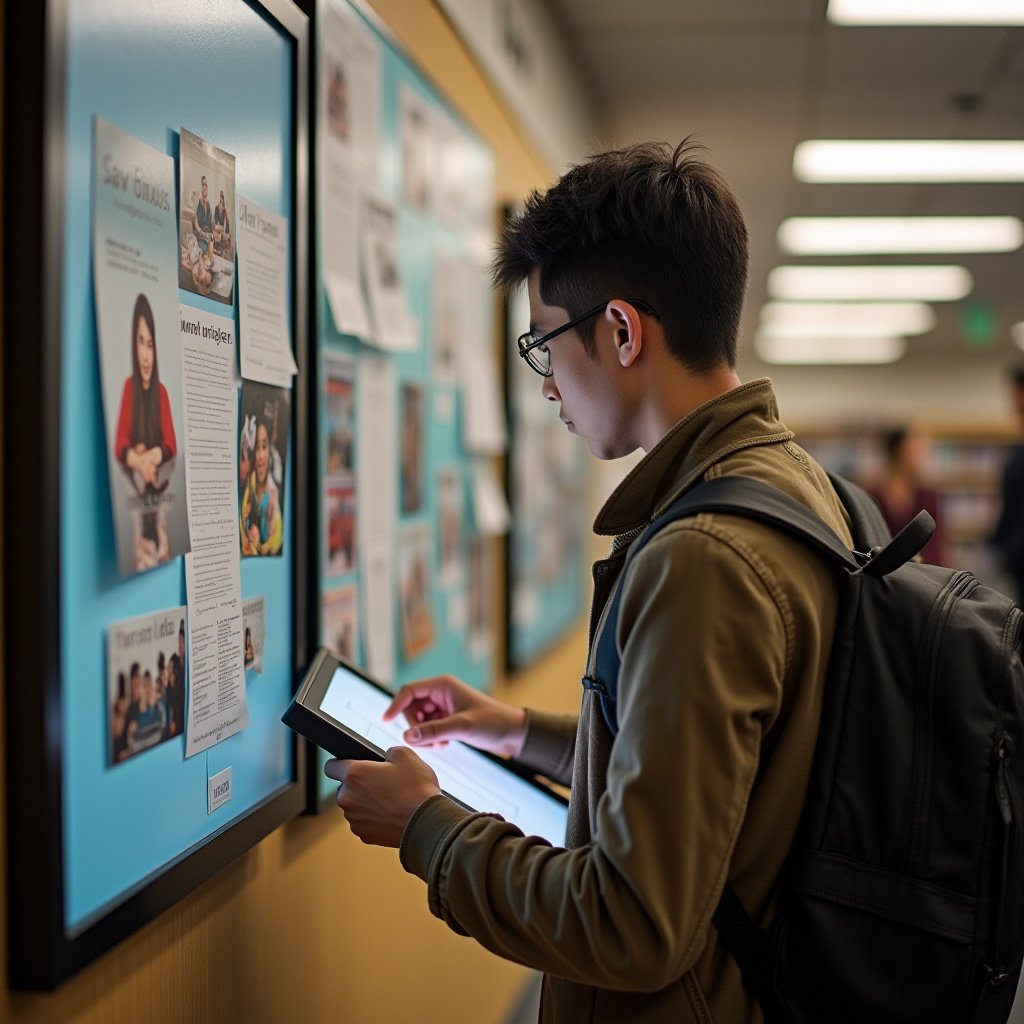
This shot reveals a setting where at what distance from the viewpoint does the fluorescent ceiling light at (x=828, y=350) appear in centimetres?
973

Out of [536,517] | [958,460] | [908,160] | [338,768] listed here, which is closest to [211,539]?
[338,768]

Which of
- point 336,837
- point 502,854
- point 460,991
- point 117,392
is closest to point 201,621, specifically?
point 117,392

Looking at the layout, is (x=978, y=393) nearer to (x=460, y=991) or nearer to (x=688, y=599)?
(x=460, y=991)

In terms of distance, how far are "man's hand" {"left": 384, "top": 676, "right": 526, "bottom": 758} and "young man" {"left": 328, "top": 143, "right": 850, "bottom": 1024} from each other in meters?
0.32

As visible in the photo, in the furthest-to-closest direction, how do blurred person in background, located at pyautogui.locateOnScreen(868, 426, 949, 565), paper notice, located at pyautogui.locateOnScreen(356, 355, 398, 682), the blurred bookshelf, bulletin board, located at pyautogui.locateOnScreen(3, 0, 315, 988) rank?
the blurred bookshelf < blurred person in background, located at pyautogui.locateOnScreen(868, 426, 949, 565) < paper notice, located at pyautogui.locateOnScreen(356, 355, 398, 682) < bulletin board, located at pyautogui.locateOnScreen(3, 0, 315, 988)

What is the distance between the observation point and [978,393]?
1111 centimetres

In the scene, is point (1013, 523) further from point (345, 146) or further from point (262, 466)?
→ point (262, 466)

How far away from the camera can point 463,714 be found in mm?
1460

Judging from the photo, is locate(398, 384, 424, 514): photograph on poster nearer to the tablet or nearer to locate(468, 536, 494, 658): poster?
locate(468, 536, 494, 658): poster

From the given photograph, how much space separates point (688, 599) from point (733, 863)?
268 mm

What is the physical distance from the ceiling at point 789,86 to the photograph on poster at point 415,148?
2.53 ft

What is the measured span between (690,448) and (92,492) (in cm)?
56

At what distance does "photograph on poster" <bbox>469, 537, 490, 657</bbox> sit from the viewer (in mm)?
2426

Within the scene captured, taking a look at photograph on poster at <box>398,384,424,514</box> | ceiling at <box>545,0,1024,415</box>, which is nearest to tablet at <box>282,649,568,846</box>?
photograph on poster at <box>398,384,424,514</box>
